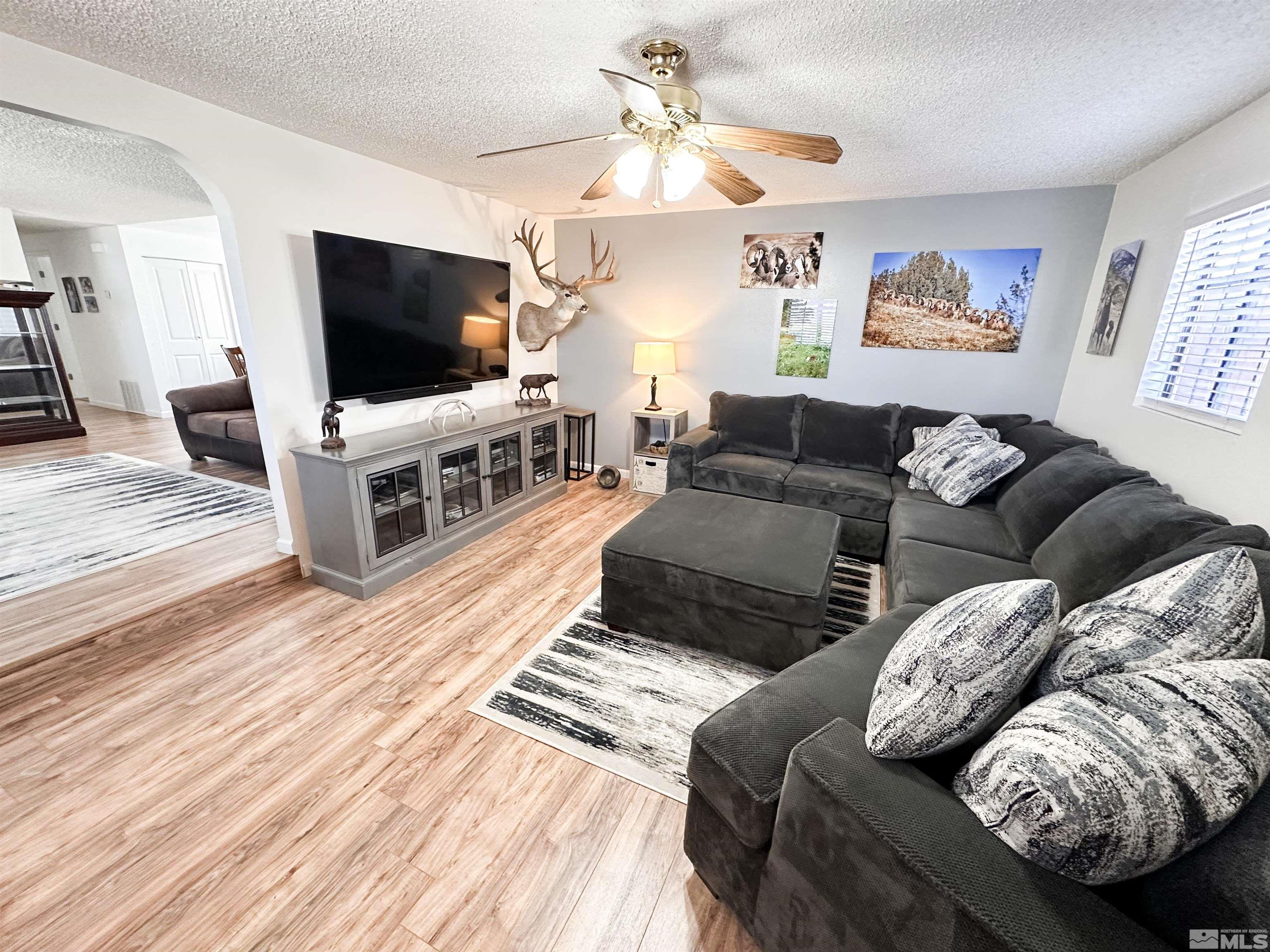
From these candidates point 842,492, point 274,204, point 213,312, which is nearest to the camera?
point 274,204

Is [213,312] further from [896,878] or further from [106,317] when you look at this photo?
[896,878]

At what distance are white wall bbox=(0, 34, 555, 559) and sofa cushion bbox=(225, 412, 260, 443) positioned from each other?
169 cm

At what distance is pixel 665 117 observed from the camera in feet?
5.18

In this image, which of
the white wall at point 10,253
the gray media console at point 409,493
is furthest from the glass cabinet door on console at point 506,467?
the white wall at point 10,253

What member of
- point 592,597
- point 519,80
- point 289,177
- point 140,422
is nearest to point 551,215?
point 289,177

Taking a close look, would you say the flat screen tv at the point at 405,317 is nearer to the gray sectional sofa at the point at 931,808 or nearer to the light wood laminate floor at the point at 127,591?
the light wood laminate floor at the point at 127,591

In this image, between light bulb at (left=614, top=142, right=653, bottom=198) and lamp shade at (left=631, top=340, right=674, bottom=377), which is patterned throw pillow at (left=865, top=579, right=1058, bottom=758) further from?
lamp shade at (left=631, top=340, right=674, bottom=377)

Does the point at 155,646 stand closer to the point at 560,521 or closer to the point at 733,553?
the point at 560,521

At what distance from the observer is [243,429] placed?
13.2 feet

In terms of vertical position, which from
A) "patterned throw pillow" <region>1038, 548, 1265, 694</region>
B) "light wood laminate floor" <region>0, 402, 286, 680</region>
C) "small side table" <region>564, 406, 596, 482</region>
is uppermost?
"patterned throw pillow" <region>1038, 548, 1265, 694</region>

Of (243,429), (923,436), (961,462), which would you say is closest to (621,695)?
(961,462)

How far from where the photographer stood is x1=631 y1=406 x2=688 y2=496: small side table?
4.11m

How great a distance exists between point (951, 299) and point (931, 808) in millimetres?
3455

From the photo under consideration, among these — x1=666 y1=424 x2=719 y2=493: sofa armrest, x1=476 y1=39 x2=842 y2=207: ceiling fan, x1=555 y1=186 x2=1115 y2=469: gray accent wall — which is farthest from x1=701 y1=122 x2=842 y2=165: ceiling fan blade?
x1=555 y1=186 x2=1115 y2=469: gray accent wall
